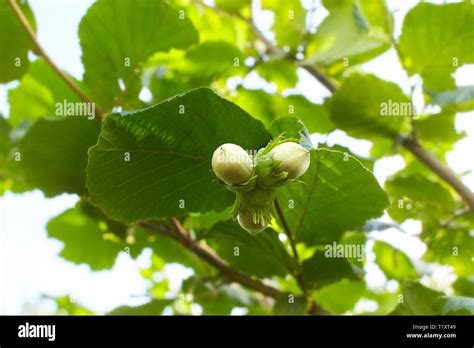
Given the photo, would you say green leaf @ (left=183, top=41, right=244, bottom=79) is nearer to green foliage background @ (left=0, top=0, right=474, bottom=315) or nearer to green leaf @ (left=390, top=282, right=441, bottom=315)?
green foliage background @ (left=0, top=0, right=474, bottom=315)

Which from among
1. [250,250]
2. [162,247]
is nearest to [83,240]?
[162,247]

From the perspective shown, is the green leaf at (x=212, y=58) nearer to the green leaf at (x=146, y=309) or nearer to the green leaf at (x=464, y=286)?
the green leaf at (x=146, y=309)

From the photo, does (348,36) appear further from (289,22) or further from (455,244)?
(455,244)

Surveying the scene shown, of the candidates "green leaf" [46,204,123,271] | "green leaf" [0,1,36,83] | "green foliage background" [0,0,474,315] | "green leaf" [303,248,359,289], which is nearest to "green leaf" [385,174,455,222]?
"green foliage background" [0,0,474,315]

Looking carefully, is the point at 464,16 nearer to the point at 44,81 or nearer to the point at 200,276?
the point at 200,276

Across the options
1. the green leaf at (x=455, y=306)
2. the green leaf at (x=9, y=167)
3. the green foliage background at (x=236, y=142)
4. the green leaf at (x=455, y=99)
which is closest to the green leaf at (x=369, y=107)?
the green foliage background at (x=236, y=142)
